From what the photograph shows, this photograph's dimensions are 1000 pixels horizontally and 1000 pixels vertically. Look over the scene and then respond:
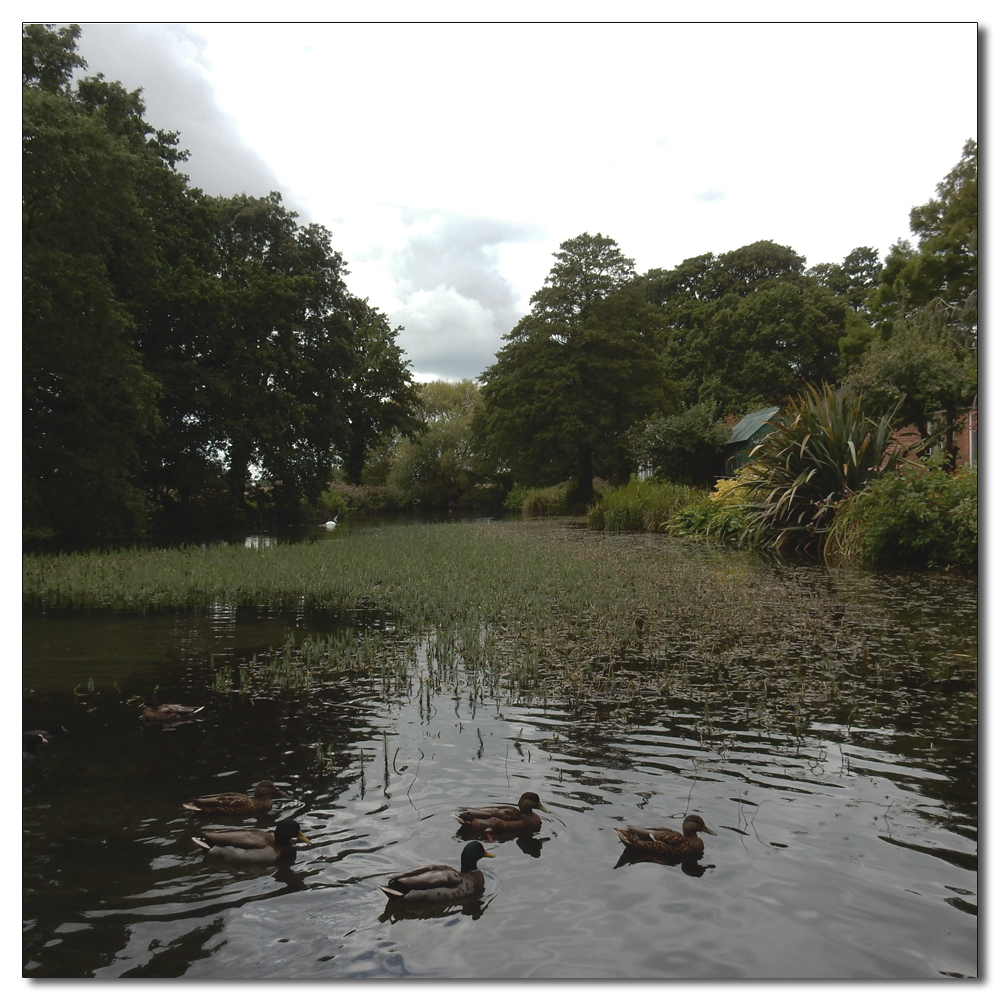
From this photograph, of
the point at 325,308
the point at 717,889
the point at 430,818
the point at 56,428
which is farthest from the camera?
the point at 325,308

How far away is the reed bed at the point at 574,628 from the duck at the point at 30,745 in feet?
5.15

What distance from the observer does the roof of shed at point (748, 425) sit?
4003 centimetres

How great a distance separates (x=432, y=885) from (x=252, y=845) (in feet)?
3.33

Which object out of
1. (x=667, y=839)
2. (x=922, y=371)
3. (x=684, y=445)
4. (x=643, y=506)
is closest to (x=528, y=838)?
(x=667, y=839)

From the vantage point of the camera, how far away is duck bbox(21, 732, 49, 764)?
543 cm

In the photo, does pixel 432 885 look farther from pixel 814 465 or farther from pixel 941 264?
pixel 941 264

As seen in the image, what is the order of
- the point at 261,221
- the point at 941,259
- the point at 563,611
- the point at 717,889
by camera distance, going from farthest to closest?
the point at 261,221, the point at 941,259, the point at 563,611, the point at 717,889

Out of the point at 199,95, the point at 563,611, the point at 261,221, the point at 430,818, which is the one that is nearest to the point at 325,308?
the point at 261,221

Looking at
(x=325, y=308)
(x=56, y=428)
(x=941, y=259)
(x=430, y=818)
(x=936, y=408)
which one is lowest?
(x=430, y=818)

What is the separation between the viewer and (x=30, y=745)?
5.54m

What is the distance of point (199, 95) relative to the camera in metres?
5.70

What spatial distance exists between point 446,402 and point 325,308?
34344mm

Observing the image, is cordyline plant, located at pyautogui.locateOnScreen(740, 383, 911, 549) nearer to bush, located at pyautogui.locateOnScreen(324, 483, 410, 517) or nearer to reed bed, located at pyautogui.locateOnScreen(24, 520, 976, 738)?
reed bed, located at pyautogui.locateOnScreen(24, 520, 976, 738)

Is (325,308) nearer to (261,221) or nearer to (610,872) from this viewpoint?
(261,221)
